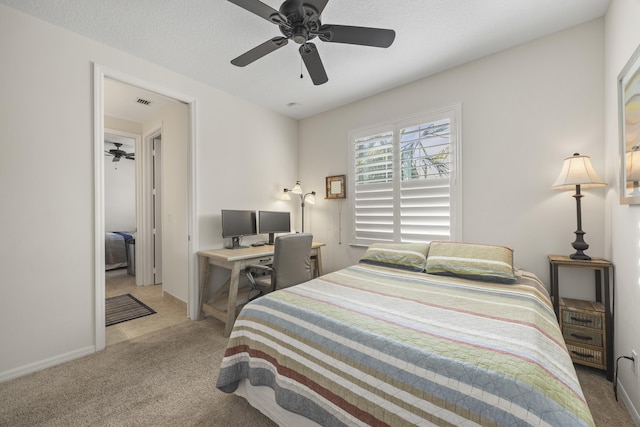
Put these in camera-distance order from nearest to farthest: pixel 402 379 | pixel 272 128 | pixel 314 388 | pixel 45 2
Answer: pixel 402 379
pixel 314 388
pixel 45 2
pixel 272 128

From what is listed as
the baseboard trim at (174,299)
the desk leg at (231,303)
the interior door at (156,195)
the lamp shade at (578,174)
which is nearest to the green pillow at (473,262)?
the lamp shade at (578,174)

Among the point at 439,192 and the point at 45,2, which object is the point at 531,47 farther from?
the point at 45,2

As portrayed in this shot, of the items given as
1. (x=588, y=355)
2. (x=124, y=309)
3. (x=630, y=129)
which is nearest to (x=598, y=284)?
(x=588, y=355)

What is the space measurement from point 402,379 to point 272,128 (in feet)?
12.1

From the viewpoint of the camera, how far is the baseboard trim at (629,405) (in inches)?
56.2

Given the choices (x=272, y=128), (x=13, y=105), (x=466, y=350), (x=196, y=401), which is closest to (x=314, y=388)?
(x=466, y=350)

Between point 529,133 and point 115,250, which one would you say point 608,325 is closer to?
point 529,133

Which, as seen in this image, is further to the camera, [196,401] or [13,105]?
[13,105]

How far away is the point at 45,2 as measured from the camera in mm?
1879

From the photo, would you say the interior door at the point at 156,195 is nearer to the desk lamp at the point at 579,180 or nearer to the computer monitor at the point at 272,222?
the computer monitor at the point at 272,222

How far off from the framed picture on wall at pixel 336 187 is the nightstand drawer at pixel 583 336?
2.57 metres

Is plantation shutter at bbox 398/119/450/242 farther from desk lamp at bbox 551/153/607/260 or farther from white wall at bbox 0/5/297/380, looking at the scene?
white wall at bbox 0/5/297/380

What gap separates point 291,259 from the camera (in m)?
2.54

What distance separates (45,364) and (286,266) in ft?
6.69
